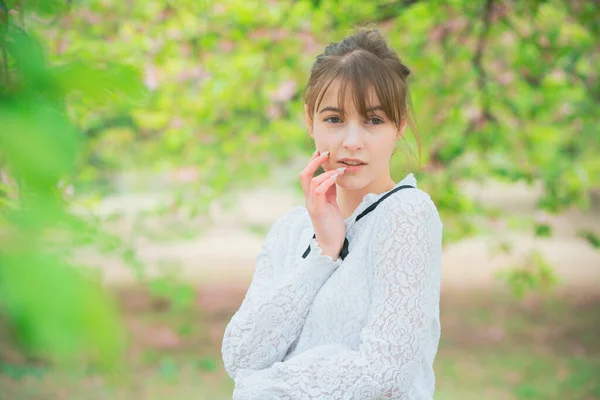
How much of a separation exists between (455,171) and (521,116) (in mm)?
614

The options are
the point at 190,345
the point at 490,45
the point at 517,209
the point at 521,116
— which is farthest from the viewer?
the point at 517,209

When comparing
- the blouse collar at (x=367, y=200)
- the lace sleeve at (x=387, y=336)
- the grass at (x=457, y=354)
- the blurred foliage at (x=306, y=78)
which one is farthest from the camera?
the grass at (x=457, y=354)

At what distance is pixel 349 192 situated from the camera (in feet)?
5.89

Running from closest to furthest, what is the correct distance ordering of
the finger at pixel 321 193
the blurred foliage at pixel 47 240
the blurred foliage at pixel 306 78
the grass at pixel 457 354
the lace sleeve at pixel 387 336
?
1. the blurred foliage at pixel 47 240
2. the lace sleeve at pixel 387 336
3. the finger at pixel 321 193
4. the blurred foliage at pixel 306 78
5. the grass at pixel 457 354

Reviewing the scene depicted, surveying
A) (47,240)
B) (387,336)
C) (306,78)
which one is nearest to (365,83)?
(387,336)

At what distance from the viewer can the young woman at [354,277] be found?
1.53m

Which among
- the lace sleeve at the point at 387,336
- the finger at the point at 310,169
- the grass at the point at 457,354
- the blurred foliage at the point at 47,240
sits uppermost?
the grass at the point at 457,354

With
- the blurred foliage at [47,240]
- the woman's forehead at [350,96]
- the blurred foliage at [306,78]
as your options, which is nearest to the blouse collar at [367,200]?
the woman's forehead at [350,96]

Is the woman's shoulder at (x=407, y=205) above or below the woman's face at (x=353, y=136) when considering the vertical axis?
below

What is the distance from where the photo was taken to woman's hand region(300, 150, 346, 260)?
64.1 inches

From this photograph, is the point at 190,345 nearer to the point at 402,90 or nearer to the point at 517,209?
the point at 402,90

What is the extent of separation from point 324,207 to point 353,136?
17 cm

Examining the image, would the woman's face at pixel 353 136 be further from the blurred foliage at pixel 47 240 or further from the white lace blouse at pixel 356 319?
the blurred foliage at pixel 47 240

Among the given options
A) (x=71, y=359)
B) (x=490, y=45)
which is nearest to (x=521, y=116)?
(x=490, y=45)
